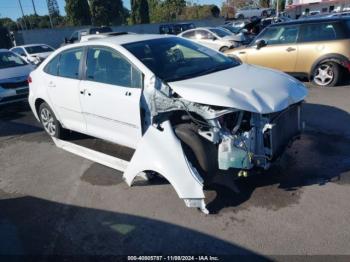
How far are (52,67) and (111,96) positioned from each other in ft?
6.27

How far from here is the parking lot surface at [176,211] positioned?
122 inches

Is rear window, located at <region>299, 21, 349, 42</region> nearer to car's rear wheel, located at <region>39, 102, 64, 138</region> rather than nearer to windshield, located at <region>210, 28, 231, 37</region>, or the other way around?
car's rear wheel, located at <region>39, 102, 64, 138</region>

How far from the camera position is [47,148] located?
5906mm

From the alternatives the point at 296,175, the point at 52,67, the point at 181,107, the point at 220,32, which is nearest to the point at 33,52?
the point at 220,32

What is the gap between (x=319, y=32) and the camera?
8.11 m

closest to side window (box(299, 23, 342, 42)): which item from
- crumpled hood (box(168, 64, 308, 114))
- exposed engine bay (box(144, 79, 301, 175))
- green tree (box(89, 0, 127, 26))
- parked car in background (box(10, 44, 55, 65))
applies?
crumpled hood (box(168, 64, 308, 114))

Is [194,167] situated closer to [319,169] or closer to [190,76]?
[190,76]

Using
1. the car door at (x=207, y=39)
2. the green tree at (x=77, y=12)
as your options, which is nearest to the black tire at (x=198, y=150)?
the car door at (x=207, y=39)

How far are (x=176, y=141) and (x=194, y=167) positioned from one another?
340 mm

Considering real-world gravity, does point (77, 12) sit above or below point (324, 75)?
above

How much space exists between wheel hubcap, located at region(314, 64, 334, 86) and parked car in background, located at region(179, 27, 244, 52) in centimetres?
673

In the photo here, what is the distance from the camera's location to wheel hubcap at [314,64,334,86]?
26.4 feet

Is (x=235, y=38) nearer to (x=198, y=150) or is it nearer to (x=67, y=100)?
(x=67, y=100)

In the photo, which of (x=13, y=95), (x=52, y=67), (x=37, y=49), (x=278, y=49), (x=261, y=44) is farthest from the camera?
(x=37, y=49)
